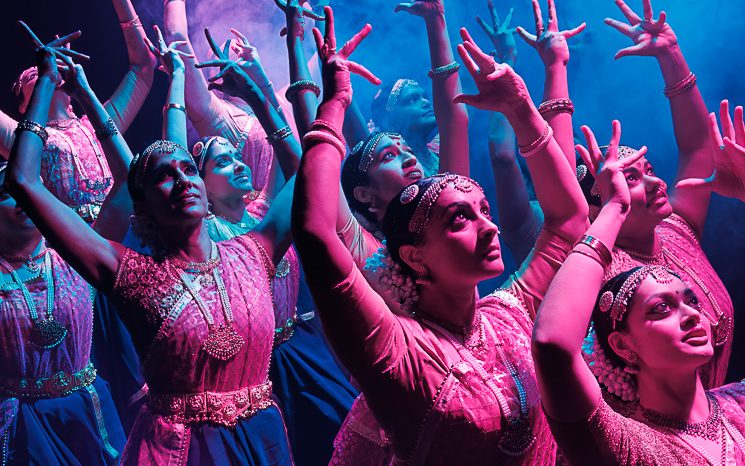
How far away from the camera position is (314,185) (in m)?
1.74

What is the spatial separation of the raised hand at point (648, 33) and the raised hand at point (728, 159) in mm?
896

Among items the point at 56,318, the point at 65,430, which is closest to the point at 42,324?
the point at 56,318


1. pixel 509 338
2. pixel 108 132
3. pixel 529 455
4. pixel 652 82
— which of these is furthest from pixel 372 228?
pixel 652 82

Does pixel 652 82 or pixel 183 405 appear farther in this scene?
pixel 652 82

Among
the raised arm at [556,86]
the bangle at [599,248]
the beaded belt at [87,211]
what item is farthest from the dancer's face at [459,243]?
the beaded belt at [87,211]

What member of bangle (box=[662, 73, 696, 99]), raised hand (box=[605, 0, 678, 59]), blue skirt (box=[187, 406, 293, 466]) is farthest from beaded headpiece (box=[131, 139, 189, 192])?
bangle (box=[662, 73, 696, 99])

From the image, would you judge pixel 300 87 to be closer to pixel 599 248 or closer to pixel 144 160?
pixel 144 160

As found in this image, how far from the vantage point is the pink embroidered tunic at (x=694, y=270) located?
9.38ft

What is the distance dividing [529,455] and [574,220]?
2.28 feet

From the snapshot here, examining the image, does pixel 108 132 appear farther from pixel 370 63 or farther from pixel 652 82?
pixel 652 82

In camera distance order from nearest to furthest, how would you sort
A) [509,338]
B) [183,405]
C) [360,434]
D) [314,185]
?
[314,185]
[509,338]
[360,434]
[183,405]

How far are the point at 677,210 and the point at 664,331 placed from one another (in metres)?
1.29

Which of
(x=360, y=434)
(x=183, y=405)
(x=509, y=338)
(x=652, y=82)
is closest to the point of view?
(x=509, y=338)

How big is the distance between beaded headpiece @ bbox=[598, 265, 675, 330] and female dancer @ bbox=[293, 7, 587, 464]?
0.55 ft
